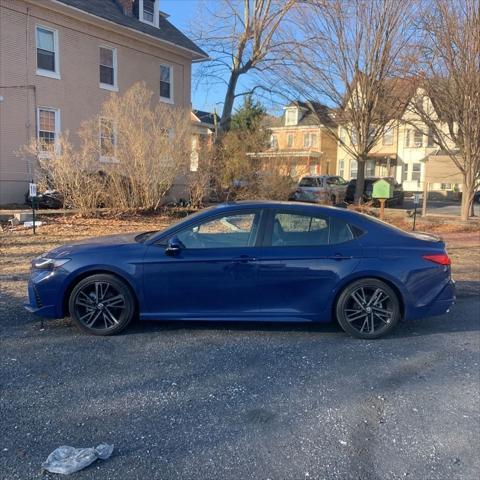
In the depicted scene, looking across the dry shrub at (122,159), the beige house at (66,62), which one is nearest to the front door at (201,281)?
the dry shrub at (122,159)

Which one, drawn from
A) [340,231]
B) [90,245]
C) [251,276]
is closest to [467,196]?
[340,231]

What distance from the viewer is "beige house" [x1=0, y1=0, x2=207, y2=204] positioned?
17.5 m

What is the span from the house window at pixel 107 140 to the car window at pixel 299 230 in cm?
954

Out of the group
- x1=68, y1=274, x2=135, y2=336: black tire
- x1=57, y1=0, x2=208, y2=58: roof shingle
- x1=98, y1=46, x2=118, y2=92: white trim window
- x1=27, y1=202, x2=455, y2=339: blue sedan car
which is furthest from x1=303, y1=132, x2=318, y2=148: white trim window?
x1=68, y1=274, x2=135, y2=336: black tire

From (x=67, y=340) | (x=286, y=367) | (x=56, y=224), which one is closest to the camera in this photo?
(x=286, y=367)

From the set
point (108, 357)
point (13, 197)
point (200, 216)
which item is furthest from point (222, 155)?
point (108, 357)

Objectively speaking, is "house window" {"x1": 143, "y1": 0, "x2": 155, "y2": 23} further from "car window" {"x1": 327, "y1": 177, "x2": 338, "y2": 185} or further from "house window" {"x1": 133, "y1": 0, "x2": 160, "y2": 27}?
"car window" {"x1": 327, "y1": 177, "x2": 338, "y2": 185}

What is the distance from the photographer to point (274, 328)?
18.0 ft

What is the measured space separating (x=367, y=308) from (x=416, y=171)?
39432mm

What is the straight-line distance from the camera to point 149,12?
78.0 ft

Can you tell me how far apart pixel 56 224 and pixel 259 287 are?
873 centimetres

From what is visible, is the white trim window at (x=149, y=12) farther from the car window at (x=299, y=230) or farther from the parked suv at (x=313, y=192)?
the car window at (x=299, y=230)

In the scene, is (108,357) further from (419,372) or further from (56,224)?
(56,224)

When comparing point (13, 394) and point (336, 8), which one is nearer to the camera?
point (13, 394)
